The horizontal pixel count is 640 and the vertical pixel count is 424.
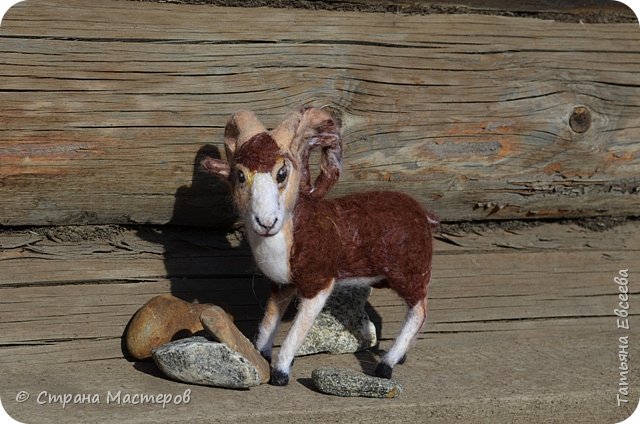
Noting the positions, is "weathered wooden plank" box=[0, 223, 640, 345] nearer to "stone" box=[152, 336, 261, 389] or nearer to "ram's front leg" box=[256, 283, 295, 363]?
"ram's front leg" box=[256, 283, 295, 363]

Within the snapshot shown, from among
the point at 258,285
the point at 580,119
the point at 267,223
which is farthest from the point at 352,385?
the point at 580,119

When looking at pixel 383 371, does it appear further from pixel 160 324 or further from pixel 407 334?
pixel 160 324

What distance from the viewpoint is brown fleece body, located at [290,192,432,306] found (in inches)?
92.7

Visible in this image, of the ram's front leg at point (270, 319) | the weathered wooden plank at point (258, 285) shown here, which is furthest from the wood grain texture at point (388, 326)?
the ram's front leg at point (270, 319)

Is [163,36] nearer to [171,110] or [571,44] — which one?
[171,110]

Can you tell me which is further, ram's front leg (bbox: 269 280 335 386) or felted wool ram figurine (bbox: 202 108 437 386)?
ram's front leg (bbox: 269 280 335 386)

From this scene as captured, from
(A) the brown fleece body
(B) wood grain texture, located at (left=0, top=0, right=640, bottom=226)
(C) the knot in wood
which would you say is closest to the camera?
(A) the brown fleece body

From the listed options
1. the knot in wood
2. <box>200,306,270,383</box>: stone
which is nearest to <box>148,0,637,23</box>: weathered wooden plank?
the knot in wood

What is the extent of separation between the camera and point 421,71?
9.06ft

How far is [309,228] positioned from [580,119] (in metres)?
0.94

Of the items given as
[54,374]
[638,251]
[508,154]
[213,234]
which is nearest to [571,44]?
[508,154]

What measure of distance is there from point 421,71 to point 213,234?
0.64 meters

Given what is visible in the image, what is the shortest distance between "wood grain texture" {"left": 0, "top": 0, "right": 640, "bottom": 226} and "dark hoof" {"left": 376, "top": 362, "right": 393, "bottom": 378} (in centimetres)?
48

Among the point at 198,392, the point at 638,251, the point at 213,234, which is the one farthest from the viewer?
the point at 638,251
